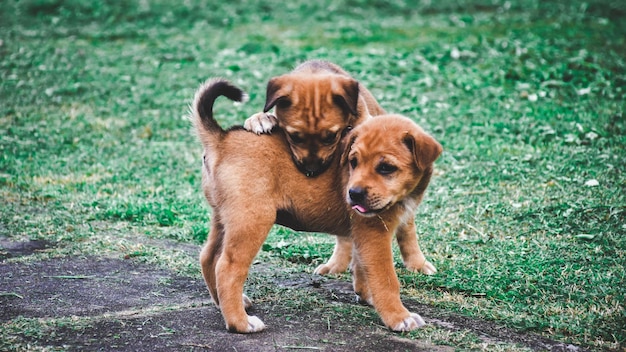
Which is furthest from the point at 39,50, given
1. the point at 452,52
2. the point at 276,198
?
the point at 276,198

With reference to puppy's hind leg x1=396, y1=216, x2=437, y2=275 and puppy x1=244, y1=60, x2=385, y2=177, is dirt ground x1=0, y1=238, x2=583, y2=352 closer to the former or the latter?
puppy's hind leg x1=396, y1=216, x2=437, y2=275

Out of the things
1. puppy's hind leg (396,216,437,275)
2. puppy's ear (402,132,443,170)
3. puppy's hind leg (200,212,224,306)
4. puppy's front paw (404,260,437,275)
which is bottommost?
puppy's front paw (404,260,437,275)

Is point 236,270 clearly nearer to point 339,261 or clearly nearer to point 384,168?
point 384,168

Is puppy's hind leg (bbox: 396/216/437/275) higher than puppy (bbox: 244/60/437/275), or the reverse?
puppy (bbox: 244/60/437/275)

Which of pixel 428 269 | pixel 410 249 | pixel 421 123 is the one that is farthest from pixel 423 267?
pixel 421 123

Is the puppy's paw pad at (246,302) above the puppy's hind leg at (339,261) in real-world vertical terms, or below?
above

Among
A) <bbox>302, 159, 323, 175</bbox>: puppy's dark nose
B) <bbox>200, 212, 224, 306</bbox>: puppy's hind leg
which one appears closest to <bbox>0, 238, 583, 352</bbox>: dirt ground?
<bbox>200, 212, 224, 306</bbox>: puppy's hind leg

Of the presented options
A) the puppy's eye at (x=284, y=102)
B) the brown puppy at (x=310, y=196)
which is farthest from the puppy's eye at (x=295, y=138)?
the puppy's eye at (x=284, y=102)

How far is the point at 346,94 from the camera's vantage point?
18.0ft

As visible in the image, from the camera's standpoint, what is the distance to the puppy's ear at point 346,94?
5.45 metres

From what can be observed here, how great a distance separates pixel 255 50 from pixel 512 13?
7572 millimetres

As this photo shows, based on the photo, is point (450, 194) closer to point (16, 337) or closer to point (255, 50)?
point (16, 337)

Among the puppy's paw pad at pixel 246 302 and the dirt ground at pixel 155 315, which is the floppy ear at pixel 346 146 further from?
the puppy's paw pad at pixel 246 302

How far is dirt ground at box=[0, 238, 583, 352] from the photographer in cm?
422
